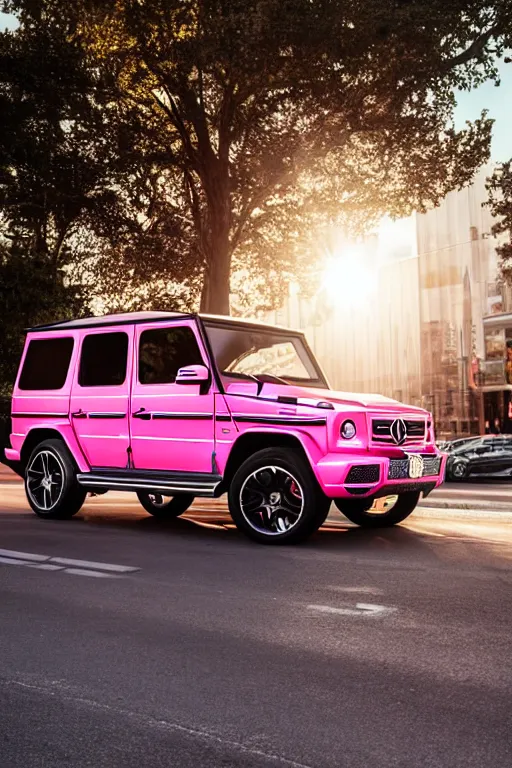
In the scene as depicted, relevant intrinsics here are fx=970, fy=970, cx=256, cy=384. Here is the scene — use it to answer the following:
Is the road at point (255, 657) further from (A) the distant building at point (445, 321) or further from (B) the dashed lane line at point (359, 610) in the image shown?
(A) the distant building at point (445, 321)

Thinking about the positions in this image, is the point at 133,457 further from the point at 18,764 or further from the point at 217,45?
the point at 217,45

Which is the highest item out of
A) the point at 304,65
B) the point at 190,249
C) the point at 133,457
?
the point at 304,65

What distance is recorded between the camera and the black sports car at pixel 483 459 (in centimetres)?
2484

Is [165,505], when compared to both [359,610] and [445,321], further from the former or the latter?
[445,321]

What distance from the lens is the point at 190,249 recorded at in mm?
24500

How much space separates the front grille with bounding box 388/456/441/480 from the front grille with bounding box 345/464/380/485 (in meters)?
0.18

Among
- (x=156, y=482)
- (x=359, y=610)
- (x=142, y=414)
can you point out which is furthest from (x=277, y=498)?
(x=359, y=610)

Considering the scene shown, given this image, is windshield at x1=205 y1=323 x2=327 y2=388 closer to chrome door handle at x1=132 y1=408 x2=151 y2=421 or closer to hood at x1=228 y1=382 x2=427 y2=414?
hood at x1=228 y1=382 x2=427 y2=414

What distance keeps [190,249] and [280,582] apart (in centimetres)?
1845

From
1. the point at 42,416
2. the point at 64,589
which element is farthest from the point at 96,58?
the point at 64,589

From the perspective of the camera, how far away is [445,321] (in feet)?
183

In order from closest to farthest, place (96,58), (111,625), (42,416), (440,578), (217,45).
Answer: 1. (111,625)
2. (440,578)
3. (42,416)
4. (217,45)
5. (96,58)

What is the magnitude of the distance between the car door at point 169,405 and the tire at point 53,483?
40.0 inches

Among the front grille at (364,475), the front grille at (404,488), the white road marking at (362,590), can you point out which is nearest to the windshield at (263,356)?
the front grille at (364,475)
